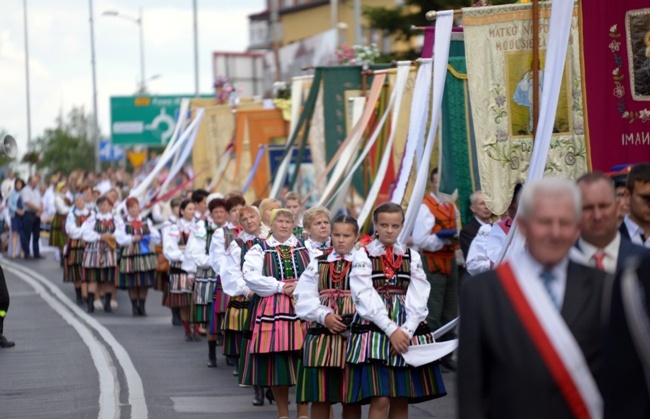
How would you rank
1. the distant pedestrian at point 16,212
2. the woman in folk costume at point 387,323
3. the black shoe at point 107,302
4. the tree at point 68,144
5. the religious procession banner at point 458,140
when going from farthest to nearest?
the tree at point 68,144, the distant pedestrian at point 16,212, the black shoe at point 107,302, the religious procession banner at point 458,140, the woman in folk costume at point 387,323

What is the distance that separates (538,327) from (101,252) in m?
16.8

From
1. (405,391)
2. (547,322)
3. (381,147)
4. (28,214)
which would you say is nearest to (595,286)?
(547,322)

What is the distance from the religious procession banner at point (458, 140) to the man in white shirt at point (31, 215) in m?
20.2

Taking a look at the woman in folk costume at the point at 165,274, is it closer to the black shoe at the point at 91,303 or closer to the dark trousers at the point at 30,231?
the black shoe at the point at 91,303

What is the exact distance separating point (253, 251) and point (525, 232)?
20.3 feet

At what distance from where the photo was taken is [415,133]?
40.7 ft

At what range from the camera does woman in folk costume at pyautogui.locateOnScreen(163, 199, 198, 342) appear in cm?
1709

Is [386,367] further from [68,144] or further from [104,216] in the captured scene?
[68,144]

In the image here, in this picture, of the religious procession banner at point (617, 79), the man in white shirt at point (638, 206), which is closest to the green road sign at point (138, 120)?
the religious procession banner at point (617, 79)

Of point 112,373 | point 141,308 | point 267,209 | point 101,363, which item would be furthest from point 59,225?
point 267,209

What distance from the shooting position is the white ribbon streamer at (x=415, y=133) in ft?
40.2

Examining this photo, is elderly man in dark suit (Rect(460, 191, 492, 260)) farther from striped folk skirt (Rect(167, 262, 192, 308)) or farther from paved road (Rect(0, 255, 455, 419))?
striped folk skirt (Rect(167, 262, 192, 308))

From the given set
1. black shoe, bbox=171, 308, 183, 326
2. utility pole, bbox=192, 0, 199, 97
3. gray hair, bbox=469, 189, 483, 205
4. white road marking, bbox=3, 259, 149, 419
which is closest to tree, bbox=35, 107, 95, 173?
utility pole, bbox=192, 0, 199, 97

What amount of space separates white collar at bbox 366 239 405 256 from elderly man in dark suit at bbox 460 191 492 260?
3665 millimetres
